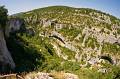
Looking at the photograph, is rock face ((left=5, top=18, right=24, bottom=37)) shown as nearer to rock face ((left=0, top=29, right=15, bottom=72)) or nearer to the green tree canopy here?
the green tree canopy

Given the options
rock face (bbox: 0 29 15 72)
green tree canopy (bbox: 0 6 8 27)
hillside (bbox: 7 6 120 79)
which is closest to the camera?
rock face (bbox: 0 29 15 72)

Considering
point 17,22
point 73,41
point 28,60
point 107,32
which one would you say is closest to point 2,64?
point 28,60

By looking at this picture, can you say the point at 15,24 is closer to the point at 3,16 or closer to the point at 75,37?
the point at 3,16

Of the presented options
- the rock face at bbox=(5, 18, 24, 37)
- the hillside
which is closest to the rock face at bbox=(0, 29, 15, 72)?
the hillside

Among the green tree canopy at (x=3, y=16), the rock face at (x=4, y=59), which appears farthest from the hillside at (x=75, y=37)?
the rock face at (x=4, y=59)

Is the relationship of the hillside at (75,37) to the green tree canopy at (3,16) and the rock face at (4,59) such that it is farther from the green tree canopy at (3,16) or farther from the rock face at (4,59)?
the rock face at (4,59)

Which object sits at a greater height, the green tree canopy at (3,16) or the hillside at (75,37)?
the green tree canopy at (3,16)

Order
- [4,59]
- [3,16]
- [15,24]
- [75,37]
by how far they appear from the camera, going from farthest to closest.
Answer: [75,37] < [15,24] < [3,16] < [4,59]

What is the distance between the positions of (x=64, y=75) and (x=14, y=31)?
8182 cm

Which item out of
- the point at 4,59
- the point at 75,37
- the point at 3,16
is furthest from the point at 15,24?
the point at 4,59

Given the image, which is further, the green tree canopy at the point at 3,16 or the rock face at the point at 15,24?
the rock face at the point at 15,24

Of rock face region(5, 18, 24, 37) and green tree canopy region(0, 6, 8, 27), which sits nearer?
green tree canopy region(0, 6, 8, 27)

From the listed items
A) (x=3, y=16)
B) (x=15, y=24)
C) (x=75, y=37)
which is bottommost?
(x=75, y=37)

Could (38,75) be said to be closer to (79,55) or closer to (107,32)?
(79,55)
